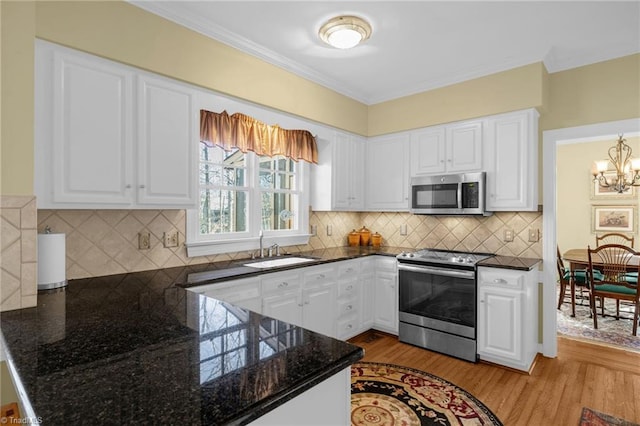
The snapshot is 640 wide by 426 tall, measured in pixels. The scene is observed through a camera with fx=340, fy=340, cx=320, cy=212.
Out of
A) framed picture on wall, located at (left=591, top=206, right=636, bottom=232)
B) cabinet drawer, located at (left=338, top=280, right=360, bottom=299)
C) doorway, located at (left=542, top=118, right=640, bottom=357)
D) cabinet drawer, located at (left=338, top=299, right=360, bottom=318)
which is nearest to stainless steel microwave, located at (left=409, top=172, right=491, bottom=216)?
doorway, located at (left=542, top=118, right=640, bottom=357)

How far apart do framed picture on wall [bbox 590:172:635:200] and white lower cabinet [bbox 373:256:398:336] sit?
4531 mm

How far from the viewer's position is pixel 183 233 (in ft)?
8.99

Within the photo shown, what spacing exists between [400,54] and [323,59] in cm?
69

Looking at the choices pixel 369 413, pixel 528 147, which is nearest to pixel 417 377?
pixel 369 413

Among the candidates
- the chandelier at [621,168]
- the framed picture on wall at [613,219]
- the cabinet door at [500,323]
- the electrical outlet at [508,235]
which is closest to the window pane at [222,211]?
the cabinet door at [500,323]

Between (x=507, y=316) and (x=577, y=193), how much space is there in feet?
14.9

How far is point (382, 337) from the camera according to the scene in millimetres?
3648

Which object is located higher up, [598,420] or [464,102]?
[464,102]

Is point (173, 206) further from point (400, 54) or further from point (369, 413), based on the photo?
point (400, 54)

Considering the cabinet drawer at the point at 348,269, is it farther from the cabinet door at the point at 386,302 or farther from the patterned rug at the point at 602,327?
the patterned rug at the point at 602,327

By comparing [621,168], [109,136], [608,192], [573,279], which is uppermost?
[621,168]

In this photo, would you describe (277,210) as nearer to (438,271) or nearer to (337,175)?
(337,175)

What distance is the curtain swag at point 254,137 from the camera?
2.84m

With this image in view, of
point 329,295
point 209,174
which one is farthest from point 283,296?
point 209,174
